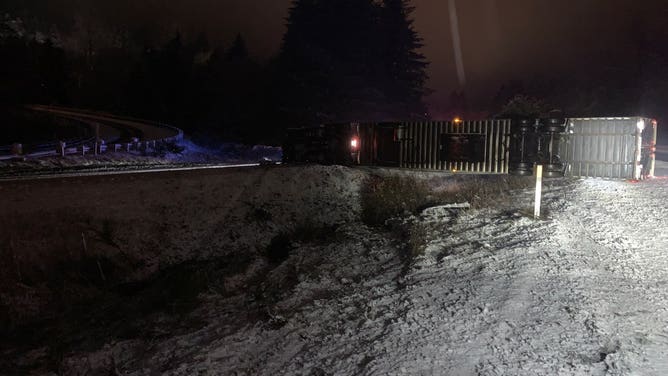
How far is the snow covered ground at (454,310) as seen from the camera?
585 centimetres

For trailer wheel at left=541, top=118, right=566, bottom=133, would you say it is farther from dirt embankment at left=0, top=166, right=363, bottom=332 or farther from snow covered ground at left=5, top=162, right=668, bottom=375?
dirt embankment at left=0, top=166, right=363, bottom=332

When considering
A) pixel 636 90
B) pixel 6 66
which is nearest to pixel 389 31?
pixel 636 90

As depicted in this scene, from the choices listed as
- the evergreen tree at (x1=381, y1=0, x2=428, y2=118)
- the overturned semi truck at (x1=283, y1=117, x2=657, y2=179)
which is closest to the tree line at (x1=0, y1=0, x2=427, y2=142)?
the evergreen tree at (x1=381, y1=0, x2=428, y2=118)

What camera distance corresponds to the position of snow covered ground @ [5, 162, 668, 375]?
585 centimetres

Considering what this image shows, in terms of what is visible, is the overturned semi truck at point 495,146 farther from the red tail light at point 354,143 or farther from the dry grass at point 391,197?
the dry grass at point 391,197

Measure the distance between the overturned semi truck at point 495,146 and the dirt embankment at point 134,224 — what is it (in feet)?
11.5

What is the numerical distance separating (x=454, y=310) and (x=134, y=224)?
34.1 feet

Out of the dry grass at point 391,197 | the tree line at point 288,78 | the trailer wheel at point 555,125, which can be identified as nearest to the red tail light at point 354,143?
the dry grass at point 391,197

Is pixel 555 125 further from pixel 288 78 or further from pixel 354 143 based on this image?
pixel 288 78

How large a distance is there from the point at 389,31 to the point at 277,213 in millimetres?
45986

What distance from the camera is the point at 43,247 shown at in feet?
Answer: 39.6

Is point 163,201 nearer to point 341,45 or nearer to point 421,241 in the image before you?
point 421,241

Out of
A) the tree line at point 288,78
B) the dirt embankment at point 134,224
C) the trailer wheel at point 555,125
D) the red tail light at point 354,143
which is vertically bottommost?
the dirt embankment at point 134,224

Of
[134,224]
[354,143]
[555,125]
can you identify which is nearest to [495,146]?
[555,125]
